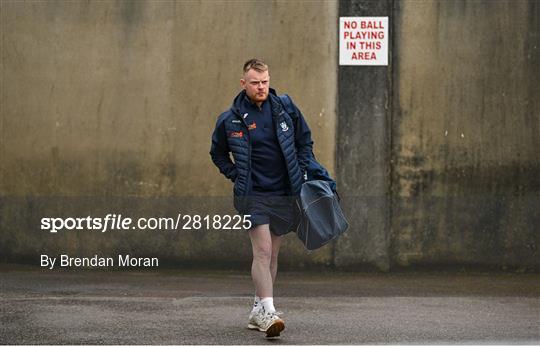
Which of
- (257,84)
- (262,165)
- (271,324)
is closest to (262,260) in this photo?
(271,324)

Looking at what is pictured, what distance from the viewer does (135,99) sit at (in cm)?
1128

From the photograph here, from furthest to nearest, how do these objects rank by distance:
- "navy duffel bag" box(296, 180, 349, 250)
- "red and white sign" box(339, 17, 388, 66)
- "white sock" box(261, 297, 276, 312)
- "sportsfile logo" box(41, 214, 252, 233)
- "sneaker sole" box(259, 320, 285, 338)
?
"sportsfile logo" box(41, 214, 252, 233) → "red and white sign" box(339, 17, 388, 66) → "navy duffel bag" box(296, 180, 349, 250) → "white sock" box(261, 297, 276, 312) → "sneaker sole" box(259, 320, 285, 338)

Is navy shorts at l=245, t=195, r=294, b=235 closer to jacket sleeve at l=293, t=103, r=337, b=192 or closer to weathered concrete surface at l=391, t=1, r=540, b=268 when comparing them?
jacket sleeve at l=293, t=103, r=337, b=192

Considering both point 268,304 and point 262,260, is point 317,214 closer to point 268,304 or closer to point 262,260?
point 262,260

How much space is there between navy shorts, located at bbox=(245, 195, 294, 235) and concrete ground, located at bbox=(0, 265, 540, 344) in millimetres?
723

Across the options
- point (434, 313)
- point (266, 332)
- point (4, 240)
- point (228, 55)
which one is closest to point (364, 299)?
point (434, 313)

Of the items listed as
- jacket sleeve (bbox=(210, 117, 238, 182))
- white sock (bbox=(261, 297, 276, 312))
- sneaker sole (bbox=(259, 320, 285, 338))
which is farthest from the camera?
jacket sleeve (bbox=(210, 117, 238, 182))

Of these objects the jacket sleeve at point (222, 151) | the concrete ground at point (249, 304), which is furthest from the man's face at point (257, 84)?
the concrete ground at point (249, 304)

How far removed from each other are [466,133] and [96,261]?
385 cm

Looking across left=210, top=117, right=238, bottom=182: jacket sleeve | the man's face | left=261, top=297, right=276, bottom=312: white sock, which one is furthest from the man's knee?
the man's face

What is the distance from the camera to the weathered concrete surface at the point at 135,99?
11.2 m

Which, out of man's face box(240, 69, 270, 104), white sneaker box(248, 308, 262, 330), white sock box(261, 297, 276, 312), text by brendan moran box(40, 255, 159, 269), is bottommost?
text by brendan moran box(40, 255, 159, 269)

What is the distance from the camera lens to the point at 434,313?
8.60 m

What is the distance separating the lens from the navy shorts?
739 cm
